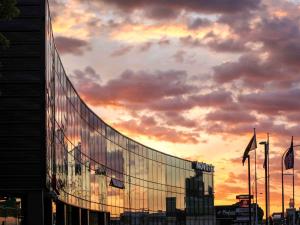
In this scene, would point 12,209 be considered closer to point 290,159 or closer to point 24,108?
point 24,108

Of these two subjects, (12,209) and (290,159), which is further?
(290,159)

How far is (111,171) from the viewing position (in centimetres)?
7262

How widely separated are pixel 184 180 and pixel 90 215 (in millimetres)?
30144

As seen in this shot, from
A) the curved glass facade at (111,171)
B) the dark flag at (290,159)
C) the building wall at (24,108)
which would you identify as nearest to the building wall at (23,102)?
the building wall at (24,108)

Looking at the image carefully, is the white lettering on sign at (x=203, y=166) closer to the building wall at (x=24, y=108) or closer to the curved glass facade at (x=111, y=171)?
the curved glass facade at (x=111, y=171)

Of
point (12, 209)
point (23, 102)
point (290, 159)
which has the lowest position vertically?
point (12, 209)

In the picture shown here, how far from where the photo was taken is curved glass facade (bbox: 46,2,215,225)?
167 ft

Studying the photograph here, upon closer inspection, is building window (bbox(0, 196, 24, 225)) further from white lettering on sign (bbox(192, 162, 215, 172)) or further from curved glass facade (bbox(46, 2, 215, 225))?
white lettering on sign (bbox(192, 162, 215, 172))

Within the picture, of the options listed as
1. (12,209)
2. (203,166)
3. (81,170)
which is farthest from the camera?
(203,166)

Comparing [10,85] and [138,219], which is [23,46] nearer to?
[10,85]

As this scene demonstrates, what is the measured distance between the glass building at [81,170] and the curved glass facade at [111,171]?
74 millimetres


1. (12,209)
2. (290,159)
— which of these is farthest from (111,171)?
(12,209)

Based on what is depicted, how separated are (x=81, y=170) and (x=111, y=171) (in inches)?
475

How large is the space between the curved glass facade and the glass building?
0.24ft
